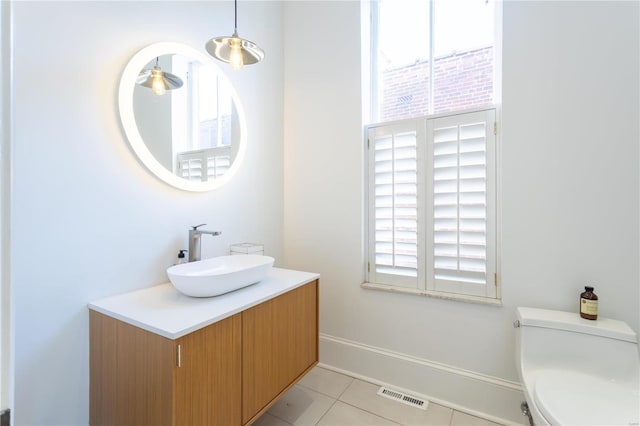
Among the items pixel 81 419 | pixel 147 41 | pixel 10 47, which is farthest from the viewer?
pixel 147 41

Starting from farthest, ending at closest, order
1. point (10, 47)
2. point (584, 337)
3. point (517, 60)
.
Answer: point (517, 60) < point (584, 337) < point (10, 47)

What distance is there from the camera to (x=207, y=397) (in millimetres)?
1094

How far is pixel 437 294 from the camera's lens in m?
1.81

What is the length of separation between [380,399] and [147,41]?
2436 millimetres

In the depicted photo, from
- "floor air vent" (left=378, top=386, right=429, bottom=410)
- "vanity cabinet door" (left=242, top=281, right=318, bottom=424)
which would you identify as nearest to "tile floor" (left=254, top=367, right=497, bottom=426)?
"floor air vent" (left=378, top=386, right=429, bottom=410)

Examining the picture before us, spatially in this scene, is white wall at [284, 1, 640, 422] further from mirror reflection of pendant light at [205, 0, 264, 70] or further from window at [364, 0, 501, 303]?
mirror reflection of pendant light at [205, 0, 264, 70]

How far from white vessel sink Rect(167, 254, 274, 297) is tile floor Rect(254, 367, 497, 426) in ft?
2.89

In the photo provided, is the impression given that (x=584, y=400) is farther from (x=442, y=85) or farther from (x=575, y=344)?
(x=442, y=85)

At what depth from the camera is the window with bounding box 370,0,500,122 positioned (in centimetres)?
181

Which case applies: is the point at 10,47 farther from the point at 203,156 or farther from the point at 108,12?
the point at 203,156

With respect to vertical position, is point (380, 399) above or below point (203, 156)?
below

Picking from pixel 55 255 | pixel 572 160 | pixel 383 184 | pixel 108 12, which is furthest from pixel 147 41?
pixel 572 160

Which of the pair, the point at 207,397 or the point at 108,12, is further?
the point at 108,12

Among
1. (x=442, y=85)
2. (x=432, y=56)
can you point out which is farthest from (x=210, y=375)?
(x=432, y=56)
